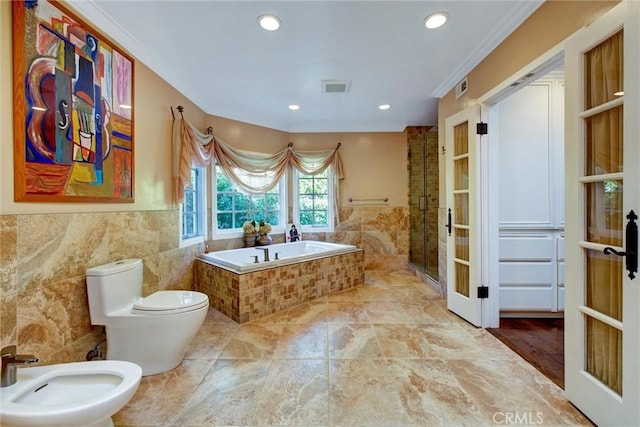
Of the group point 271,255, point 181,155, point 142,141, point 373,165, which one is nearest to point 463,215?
point 373,165

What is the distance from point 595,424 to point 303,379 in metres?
1.55

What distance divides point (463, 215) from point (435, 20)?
165 centimetres

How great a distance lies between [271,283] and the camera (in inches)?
111

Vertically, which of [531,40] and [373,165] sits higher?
[531,40]

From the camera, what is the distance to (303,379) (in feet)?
5.81

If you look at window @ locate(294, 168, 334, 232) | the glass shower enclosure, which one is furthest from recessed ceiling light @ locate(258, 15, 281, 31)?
the glass shower enclosure

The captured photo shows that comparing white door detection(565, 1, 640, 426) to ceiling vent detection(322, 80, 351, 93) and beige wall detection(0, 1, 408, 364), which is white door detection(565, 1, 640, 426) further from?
beige wall detection(0, 1, 408, 364)

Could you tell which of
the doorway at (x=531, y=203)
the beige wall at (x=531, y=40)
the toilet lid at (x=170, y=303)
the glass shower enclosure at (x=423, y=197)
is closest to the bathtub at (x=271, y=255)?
the toilet lid at (x=170, y=303)

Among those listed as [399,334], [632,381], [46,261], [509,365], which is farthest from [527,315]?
[46,261]

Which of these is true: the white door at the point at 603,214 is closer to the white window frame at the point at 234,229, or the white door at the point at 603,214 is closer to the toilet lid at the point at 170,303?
the toilet lid at the point at 170,303

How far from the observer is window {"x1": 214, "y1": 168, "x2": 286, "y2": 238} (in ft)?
12.6

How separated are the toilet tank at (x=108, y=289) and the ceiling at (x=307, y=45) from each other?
64.8 inches

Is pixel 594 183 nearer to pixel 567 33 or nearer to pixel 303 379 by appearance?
pixel 567 33

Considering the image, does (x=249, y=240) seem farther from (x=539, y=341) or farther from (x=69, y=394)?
(x=539, y=341)
